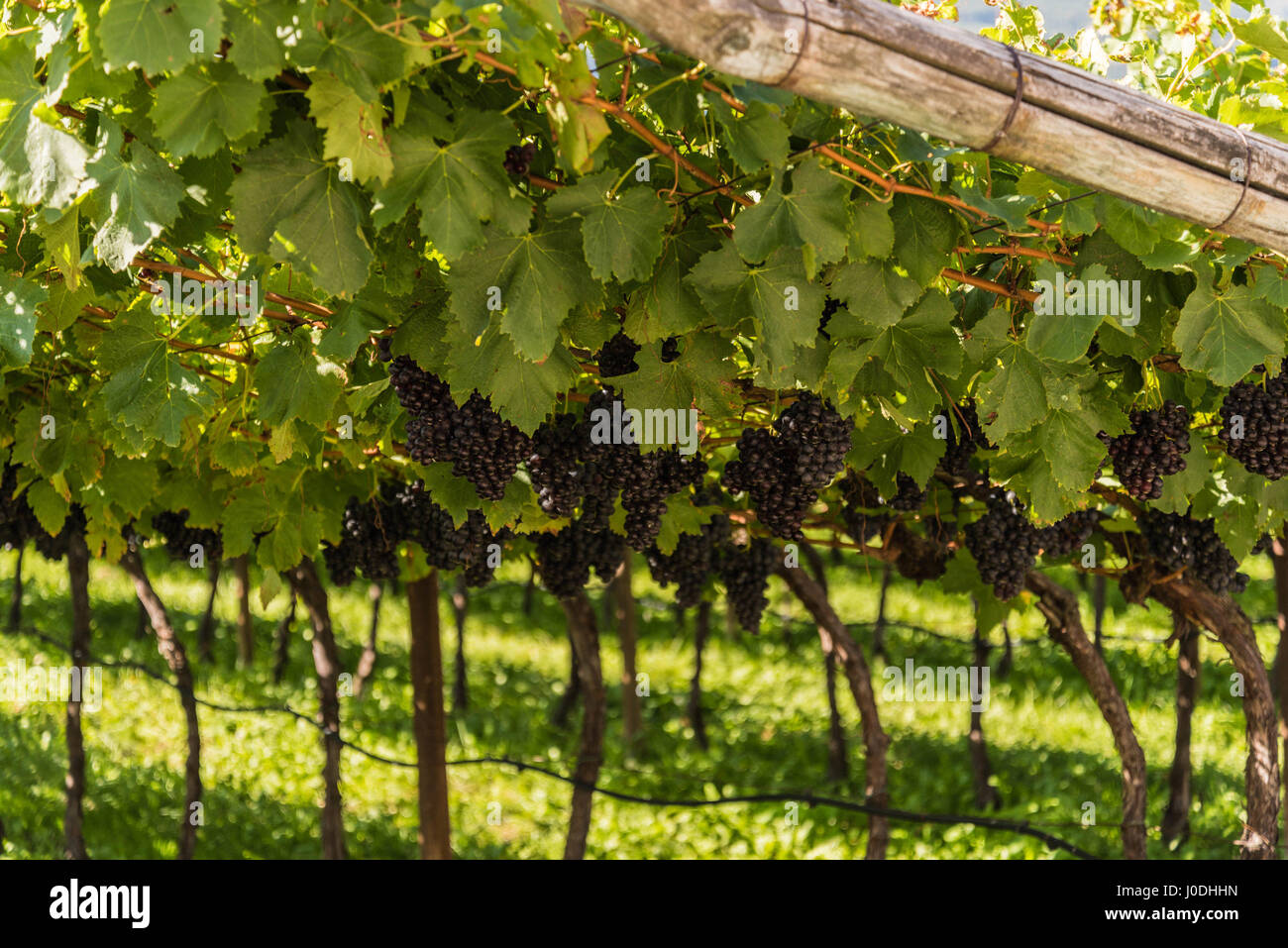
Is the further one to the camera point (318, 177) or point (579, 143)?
point (318, 177)

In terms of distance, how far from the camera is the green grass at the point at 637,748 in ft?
27.6

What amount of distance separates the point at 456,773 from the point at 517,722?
1.03 meters

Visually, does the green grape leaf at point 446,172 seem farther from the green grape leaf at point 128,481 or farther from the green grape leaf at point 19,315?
the green grape leaf at point 128,481

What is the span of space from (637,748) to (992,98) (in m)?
8.47

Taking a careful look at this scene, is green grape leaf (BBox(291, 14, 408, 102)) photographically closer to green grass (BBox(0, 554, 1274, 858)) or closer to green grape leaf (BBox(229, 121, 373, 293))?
green grape leaf (BBox(229, 121, 373, 293))

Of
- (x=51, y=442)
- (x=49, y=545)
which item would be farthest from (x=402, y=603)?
(x=51, y=442)

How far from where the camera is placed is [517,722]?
10750 mm

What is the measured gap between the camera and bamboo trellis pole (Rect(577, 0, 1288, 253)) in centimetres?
153

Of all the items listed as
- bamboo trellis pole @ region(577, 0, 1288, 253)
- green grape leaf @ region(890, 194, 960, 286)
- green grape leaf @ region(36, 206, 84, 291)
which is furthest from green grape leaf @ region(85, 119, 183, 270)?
green grape leaf @ region(890, 194, 960, 286)

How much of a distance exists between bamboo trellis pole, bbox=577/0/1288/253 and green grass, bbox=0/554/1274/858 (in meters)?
6.52

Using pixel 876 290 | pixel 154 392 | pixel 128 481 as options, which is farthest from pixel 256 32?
pixel 128 481

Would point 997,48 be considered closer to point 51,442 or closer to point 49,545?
point 51,442
